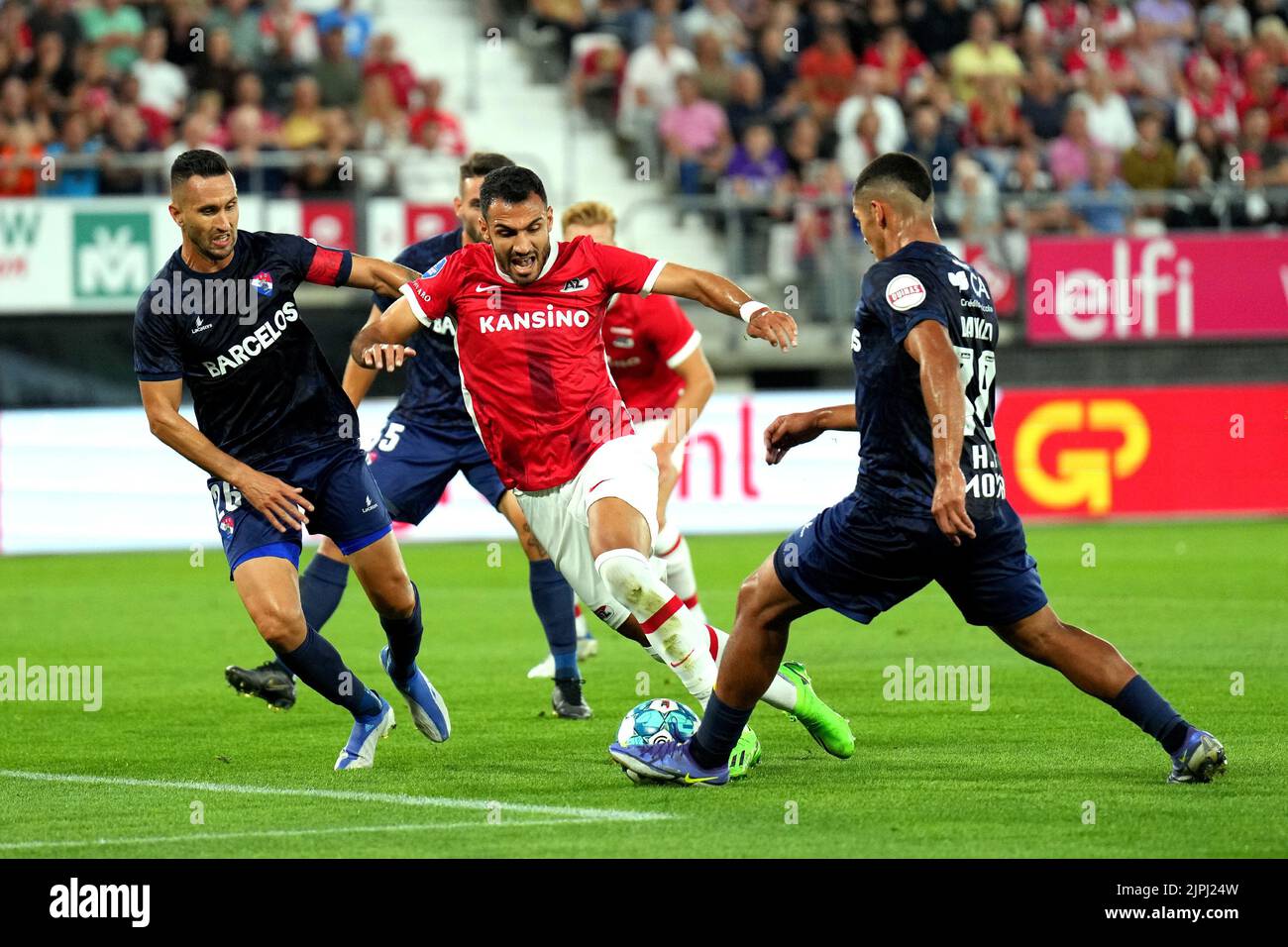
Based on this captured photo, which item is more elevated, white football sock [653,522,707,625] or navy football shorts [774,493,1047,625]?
navy football shorts [774,493,1047,625]

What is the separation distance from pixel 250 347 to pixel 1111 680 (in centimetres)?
339

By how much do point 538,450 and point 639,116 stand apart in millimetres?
14505

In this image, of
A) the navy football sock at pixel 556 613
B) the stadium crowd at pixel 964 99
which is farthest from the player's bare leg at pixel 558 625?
the stadium crowd at pixel 964 99

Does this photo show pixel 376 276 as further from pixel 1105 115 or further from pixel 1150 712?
pixel 1105 115

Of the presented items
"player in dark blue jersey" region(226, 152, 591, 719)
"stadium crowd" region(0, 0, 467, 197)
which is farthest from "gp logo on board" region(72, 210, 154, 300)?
"player in dark blue jersey" region(226, 152, 591, 719)

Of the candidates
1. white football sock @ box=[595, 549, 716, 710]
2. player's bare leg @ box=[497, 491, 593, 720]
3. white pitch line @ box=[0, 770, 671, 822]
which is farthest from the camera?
player's bare leg @ box=[497, 491, 593, 720]

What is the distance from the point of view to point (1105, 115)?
74.6 feet

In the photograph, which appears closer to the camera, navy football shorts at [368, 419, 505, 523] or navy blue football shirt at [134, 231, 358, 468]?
navy blue football shirt at [134, 231, 358, 468]

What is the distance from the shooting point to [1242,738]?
8016mm

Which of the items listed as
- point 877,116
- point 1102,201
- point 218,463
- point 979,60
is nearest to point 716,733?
point 218,463

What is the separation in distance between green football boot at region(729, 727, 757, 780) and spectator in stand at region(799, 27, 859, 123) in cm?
1575

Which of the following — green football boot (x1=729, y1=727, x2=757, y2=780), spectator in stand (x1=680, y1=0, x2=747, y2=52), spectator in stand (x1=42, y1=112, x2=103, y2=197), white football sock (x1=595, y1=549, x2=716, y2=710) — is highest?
spectator in stand (x1=680, y1=0, x2=747, y2=52)

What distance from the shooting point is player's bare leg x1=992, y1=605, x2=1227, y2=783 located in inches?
267

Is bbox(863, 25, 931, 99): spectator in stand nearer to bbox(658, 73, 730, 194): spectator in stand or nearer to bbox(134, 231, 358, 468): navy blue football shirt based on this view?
bbox(658, 73, 730, 194): spectator in stand
